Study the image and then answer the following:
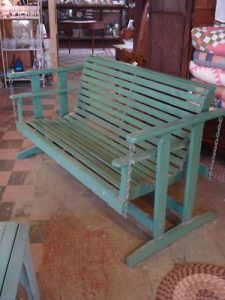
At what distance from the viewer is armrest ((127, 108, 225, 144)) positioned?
1.67 metres

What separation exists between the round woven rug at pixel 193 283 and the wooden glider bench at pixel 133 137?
7.4 inches

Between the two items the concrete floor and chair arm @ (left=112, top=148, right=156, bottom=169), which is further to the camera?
the concrete floor

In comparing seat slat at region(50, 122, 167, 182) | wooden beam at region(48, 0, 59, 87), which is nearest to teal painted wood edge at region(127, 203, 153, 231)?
seat slat at region(50, 122, 167, 182)

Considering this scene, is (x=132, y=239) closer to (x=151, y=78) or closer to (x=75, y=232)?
(x=75, y=232)

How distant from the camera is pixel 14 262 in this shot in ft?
4.29

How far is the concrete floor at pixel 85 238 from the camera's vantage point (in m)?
1.83

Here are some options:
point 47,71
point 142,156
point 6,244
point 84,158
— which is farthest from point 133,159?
point 47,71

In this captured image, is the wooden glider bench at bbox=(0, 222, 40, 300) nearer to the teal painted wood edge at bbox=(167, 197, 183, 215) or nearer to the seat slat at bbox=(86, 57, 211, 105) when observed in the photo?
the teal painted wood edge at bbox=(167, 197, 183, 215)

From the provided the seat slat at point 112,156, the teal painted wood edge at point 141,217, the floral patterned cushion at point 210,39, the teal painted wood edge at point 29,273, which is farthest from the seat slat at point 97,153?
the floral patterned cushion at point 210,39

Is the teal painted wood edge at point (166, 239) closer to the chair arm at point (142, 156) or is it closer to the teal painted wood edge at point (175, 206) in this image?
the teal painted wood edge at point (175, 206)

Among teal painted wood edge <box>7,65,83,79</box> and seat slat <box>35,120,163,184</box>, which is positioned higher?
teal painted wood edge <box>7,65,83,79</box>

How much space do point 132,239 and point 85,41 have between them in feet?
26.8

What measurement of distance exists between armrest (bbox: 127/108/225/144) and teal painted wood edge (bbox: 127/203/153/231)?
0.58m

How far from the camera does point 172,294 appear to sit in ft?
5.83
